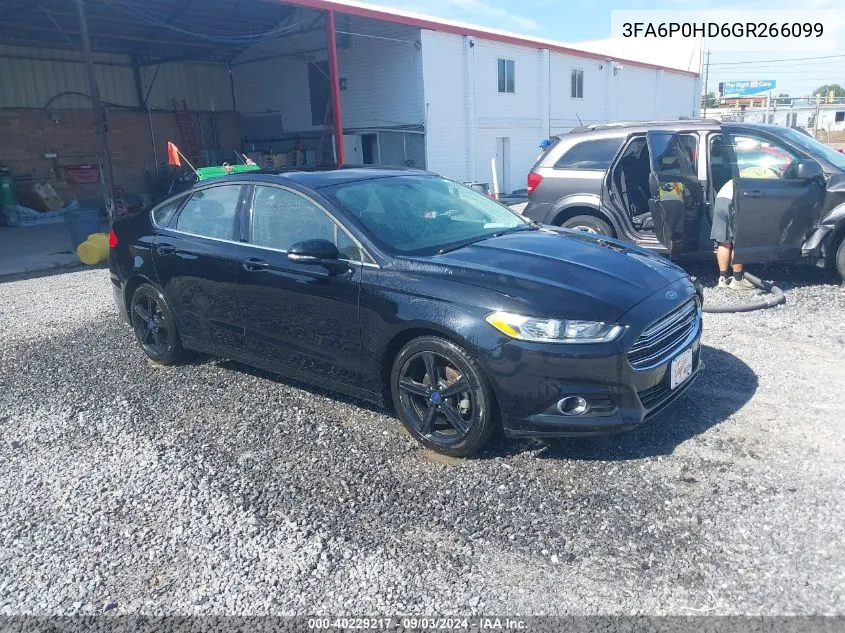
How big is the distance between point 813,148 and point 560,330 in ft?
17.3

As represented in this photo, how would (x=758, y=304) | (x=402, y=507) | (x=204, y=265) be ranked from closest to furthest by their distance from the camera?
(x=402, y=507)
(x=204, y=265)
(x=758, y=304)

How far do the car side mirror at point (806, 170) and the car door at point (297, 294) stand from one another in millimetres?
4880

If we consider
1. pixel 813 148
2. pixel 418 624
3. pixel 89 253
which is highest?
pixel 813 148

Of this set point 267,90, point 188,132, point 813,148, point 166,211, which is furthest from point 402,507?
point 267,90

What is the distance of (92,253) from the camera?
1126 centimetres

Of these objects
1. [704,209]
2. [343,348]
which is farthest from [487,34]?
[343,348]

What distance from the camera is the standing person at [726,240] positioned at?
6.90 m

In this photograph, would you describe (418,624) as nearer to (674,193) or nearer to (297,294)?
(297,294)

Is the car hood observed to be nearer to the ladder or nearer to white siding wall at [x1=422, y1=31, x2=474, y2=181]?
white siding wall at [x1=422, y1=31, x2=474, y2=181]

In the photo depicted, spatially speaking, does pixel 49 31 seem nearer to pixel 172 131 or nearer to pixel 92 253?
pixel 172 131

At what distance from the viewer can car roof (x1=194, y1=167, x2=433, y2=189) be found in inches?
186

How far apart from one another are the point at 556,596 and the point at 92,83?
15043mm

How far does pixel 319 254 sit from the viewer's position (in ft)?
13.6

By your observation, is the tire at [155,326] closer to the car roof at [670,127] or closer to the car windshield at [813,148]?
the car roof at [670,127]
